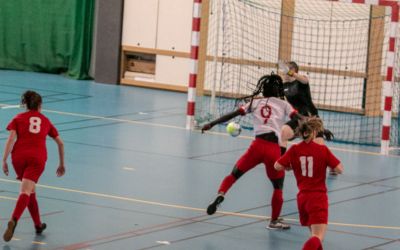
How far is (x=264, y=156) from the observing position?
1246cm

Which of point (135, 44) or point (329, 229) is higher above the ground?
point (135, 44)

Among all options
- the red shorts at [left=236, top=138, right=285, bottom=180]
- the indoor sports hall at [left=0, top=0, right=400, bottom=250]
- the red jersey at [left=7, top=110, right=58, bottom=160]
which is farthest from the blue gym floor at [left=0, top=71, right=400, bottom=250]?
the red jersey at [left=7, top=110, right=58, bottom=160]

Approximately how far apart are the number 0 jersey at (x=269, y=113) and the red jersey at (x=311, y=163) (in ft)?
7.51

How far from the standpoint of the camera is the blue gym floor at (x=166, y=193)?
1180 cm

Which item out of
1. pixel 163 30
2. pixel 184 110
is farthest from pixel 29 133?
pixel 163 30

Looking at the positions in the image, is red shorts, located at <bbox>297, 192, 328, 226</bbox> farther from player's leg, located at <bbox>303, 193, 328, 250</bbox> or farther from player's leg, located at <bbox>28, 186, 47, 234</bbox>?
player's leg, located at <bbox>28, 186, 47, 234</bbox>

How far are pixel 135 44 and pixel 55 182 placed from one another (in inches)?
488

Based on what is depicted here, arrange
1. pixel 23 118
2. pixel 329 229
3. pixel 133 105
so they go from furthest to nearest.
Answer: pixel 133 105 → pixel 329 229 → pixel 23 118

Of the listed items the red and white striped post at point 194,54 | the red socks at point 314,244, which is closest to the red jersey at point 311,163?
the red socks at point 314,244

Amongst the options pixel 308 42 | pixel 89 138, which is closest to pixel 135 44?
pixel 308 42

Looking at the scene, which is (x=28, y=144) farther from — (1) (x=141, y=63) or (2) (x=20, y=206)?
(1) (x=141, y=63)

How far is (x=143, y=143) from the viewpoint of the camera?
60.6 ft

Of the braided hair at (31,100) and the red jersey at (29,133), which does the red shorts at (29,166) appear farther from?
the braided hair at (31,100)

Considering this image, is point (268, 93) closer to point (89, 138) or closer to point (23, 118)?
point (23, 118)
